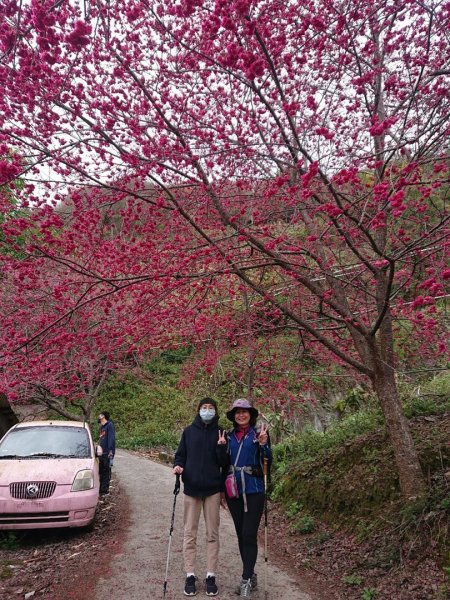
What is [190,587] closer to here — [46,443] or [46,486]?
[46,486]

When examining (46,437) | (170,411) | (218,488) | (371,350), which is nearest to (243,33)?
(371,350)

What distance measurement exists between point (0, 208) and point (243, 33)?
3467mm

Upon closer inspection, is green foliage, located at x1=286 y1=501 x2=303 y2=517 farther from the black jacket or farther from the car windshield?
the car windshield

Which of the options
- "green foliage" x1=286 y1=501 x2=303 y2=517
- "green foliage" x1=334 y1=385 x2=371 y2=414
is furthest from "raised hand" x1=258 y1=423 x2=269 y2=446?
"green foliage" x1=334 y1=385 x2=371 y2=414

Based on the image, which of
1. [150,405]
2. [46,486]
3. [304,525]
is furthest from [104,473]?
[150,405]

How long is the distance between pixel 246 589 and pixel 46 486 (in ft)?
10.3

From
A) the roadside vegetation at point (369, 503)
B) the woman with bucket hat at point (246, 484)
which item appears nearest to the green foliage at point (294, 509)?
the roadside vegetation at point (369, 503)

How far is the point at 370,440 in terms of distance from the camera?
6.48 metres

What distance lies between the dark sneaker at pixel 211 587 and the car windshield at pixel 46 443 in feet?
10.9

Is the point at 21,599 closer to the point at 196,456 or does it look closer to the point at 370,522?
the point at 196,456

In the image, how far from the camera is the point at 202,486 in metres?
4.28

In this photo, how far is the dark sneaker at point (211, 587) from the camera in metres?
4.04

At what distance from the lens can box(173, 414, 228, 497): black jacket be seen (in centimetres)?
429

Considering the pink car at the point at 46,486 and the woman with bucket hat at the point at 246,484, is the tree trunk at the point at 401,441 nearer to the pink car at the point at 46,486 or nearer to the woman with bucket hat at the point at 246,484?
the woman with bucket hat at the point at 246,484
